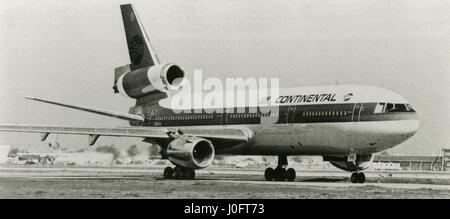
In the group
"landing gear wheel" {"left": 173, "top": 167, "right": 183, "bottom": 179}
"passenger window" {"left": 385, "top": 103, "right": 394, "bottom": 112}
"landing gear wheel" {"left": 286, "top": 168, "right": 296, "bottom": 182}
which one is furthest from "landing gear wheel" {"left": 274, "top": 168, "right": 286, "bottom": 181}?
"passenger window" {"left": 385, "top": 103, "right": 394, "bottom": 112}

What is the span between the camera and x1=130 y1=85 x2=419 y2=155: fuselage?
26172 millimetres

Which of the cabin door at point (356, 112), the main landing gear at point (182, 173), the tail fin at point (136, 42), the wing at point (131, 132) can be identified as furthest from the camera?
the tail fin at point (136, 42)

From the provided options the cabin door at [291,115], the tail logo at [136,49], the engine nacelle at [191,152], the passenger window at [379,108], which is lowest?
the engine nacelle at [191,152]

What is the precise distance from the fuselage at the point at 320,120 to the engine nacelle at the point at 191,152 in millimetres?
2213

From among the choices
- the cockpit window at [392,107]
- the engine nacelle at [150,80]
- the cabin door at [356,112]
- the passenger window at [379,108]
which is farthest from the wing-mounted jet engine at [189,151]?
the cockpit window at [392,107]

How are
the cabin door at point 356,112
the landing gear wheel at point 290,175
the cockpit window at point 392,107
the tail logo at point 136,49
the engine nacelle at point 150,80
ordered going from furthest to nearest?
the tail logo at point 136,49 → the engine nacelle at point 150,80 → the landing gear wheel at point 290,175 → the cabin door at point 356,112 → the cockpit window at point 392,107

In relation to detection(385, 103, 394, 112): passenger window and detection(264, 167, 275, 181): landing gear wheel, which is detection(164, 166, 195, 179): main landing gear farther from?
detection(385, 103, 394, 112): passenger window

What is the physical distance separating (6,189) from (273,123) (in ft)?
38.0

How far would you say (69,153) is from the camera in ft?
227

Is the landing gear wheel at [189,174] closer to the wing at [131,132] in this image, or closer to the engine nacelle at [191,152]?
the wing at [131,132]

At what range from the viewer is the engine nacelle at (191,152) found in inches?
1102

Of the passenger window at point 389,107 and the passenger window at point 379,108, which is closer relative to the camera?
the passenger window at point 389,107

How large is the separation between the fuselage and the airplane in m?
0.04

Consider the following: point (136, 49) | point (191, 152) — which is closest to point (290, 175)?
point (191, 152)
